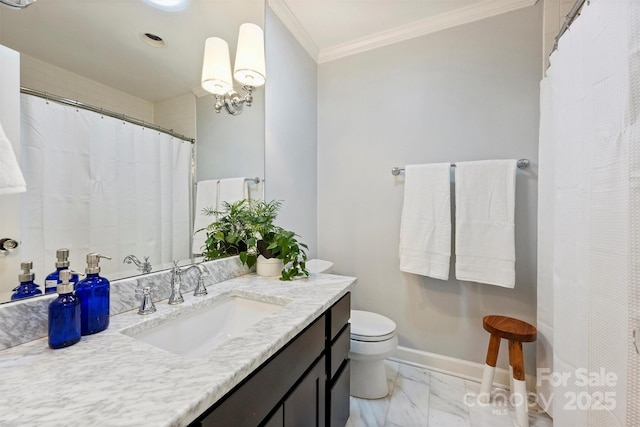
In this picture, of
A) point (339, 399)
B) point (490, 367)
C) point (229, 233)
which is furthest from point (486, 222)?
point (229, 233)

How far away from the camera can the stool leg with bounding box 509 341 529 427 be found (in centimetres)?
128

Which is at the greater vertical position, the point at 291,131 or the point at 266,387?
the point at 291,131

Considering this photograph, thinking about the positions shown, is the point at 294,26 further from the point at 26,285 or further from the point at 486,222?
the point at 26,285

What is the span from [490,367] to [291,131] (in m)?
1.87

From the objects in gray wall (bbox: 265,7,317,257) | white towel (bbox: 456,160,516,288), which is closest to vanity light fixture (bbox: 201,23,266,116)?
gray wall (bbox: 265,7,317,257)

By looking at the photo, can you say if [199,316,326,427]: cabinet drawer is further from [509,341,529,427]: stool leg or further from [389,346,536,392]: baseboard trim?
[389,346,536,392]: baseboard trim

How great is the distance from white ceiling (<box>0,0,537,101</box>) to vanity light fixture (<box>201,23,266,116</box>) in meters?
0.04

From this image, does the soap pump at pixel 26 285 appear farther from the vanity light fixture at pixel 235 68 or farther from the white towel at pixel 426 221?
the white towel at pixel 426 221

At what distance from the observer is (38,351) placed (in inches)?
23.4

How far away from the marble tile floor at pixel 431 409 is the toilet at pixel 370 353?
0.06 meters

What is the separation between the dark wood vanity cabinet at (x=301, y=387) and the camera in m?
0.56

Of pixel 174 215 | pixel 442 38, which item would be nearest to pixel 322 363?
pixel 174 215

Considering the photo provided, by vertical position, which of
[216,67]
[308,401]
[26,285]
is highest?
[216,67]

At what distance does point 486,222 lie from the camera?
5.07ft
